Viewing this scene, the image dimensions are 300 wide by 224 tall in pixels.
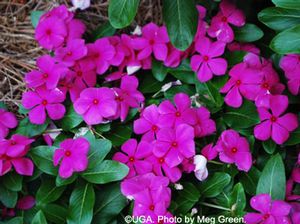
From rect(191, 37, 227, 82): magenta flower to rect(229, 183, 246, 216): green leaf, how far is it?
38 cm

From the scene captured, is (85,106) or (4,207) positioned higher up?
(85,106)

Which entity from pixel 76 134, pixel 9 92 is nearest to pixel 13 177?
pixel 76 134

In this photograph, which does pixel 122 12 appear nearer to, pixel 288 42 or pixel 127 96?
pixel 127 96

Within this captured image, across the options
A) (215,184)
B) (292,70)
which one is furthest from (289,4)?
(215,184)

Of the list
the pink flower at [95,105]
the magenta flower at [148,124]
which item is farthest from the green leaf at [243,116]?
the pink flower at [95,105]

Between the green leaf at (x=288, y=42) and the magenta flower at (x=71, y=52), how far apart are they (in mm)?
621

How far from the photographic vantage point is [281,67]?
1.83 metres

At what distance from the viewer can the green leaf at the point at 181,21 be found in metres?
1.73

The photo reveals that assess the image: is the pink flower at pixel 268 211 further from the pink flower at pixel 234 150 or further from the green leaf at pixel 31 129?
the green leaf at pixel 31 129

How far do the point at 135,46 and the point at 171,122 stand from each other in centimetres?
34

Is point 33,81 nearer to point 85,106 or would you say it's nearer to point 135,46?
point 85,106

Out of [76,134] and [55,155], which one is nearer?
[55,155]

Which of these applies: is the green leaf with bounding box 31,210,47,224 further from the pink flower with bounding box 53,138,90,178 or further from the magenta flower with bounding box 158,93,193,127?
the magenta flower with bounding box 158,93,193,127

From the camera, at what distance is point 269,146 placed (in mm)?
1732
